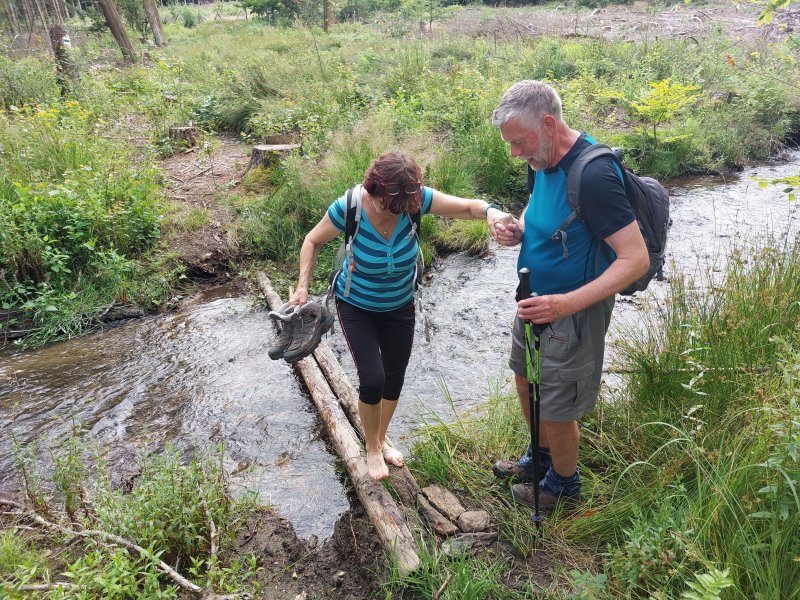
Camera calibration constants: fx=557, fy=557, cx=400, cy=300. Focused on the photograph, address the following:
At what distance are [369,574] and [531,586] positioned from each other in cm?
92

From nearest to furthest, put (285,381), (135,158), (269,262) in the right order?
1. (285,381)
2. (269,262)
3. (135,158)

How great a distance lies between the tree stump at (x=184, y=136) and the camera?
33.4ft

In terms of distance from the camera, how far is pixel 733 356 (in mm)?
3225

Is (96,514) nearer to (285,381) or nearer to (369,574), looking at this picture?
(369,574)

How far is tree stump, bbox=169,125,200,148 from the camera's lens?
1019cm

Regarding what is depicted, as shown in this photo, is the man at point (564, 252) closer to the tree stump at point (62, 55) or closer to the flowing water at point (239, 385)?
the flowing water at point (239, 385)

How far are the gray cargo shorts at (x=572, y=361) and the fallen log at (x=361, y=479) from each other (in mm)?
1021

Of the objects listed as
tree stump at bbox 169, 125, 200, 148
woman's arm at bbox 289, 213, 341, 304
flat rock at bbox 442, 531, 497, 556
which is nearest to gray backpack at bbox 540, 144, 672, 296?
woman's arm at bbox 289, 213, 341, 304

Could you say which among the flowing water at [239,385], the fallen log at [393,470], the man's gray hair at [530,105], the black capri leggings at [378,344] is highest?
the man's gray hair at [530,105]

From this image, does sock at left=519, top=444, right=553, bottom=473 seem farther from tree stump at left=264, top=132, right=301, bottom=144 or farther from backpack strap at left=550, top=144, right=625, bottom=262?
tree stump at left=264, top=132, right=301, bottom=144

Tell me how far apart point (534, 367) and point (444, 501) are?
3.65 feet

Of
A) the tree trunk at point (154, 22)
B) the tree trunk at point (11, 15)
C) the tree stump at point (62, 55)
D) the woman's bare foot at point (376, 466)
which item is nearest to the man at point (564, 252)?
the woman's bare foot at point (376, 466)

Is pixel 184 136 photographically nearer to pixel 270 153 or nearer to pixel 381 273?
pixel 270 153

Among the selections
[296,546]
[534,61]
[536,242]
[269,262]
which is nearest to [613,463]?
[536,242]
